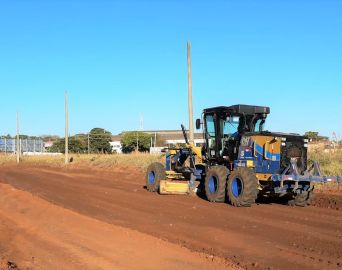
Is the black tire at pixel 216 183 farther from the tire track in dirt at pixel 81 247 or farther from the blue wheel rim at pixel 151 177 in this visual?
the tire track in dirt at pixel 81 247

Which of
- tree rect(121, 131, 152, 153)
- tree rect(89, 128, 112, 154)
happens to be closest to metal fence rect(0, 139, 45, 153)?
tree rect(89, 128, 112, 154)

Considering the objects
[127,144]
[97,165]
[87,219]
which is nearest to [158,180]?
[87,219]

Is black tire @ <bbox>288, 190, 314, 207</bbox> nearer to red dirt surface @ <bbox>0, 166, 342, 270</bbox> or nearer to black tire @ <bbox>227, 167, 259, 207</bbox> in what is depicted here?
red dirt surface @ <bbox>0, 166, 342, 270</bbox>

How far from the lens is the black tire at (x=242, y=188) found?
44.0 ft

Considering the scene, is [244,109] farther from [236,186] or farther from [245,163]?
[236,186]

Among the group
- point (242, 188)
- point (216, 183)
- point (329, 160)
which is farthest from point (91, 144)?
point (242, 188)

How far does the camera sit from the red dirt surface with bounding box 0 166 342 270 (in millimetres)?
7422

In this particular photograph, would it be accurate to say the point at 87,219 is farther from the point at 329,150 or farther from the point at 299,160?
the point at 329,150

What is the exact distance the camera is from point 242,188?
44.4 ft

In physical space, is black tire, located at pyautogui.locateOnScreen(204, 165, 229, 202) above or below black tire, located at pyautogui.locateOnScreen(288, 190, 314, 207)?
above

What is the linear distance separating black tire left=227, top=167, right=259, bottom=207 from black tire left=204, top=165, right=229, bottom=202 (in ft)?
1.50

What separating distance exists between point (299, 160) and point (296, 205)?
4.40 feet

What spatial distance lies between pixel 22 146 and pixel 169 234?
85291 millimetres

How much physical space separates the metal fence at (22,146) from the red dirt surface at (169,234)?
7244 cm
